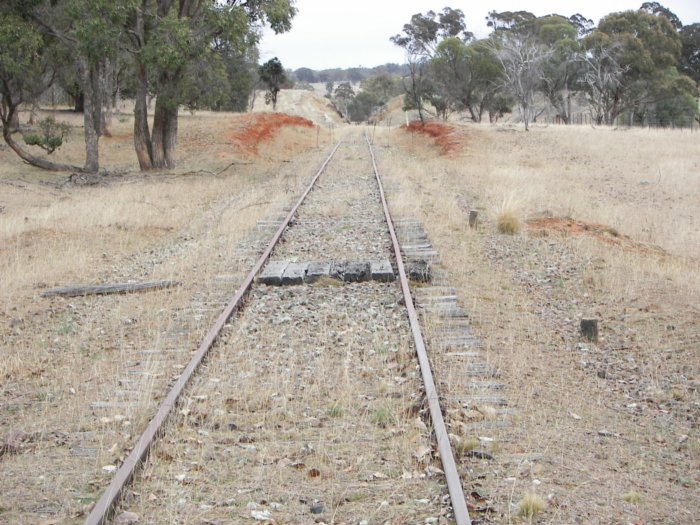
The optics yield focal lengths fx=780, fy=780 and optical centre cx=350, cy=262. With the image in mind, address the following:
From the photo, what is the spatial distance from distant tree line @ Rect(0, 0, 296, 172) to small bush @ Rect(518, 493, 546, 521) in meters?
18.9

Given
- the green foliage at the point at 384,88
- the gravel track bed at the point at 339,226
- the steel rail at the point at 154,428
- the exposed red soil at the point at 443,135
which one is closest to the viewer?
the steel rail at the point at 154,428

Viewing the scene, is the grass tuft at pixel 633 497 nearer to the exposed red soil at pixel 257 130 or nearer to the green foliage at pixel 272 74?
the exposed red soil at pixel 257 130

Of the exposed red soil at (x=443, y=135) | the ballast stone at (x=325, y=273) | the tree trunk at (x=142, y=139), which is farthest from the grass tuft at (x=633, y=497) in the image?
the exposed red soil at (x=443, y=135)

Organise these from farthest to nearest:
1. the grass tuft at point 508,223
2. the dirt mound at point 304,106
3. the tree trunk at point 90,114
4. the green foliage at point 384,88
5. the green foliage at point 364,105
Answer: the green foliage at point 384,88
the green foliage at point 364,105
the dirt mound at point 304,106
the tree trunk at point 90,114
the grass tuft at point 508,223

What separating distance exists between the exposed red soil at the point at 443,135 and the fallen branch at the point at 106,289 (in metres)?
22.1

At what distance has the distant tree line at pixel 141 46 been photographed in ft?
68.6

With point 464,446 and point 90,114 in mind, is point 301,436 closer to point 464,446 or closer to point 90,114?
point 464,446

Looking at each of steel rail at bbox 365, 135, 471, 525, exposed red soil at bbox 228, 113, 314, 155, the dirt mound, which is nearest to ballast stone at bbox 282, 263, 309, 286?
steel rail at bbox 365, 135, 471, 525

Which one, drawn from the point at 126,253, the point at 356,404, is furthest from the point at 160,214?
the point at 356,404

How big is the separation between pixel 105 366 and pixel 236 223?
740 centimetres

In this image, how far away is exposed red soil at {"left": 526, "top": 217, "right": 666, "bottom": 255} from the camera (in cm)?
1298

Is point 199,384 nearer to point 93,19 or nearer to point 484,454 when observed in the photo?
point 484,454

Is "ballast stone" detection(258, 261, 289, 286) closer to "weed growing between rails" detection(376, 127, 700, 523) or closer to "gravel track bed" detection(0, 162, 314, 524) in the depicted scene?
"gravel track bed" detection(0, 162, 314, 524)

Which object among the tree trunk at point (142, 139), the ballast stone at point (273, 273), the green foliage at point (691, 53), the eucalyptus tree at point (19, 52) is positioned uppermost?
the green foliage at point (691, 53)
